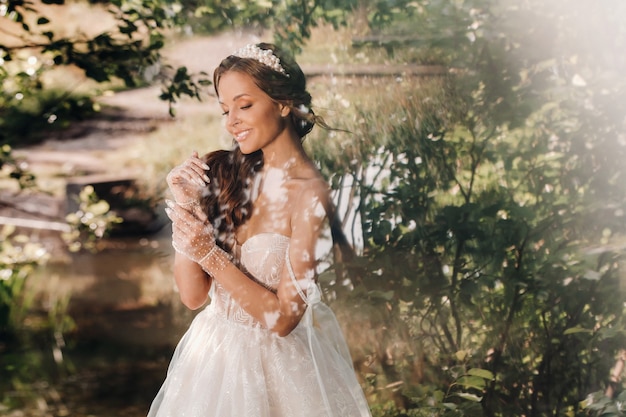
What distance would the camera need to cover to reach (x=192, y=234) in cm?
160

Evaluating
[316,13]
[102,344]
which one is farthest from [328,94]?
[102,344]

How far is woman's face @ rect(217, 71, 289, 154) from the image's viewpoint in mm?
1725

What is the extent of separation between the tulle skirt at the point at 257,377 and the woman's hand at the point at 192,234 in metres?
0.18

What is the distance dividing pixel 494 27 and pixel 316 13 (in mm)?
471

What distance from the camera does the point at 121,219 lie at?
239 centimetres

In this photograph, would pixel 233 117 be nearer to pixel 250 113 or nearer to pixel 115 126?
pixel 250 113

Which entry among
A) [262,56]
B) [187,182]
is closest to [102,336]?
[187,182]

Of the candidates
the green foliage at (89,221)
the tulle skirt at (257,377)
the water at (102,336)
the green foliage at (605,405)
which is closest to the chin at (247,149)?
the tulle skirt at (257,377)

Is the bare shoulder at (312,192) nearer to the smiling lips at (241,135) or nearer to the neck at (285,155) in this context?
the neck at (285,155)

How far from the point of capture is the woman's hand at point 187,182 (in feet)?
5.39

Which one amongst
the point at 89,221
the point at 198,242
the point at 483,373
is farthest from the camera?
the point at 89,221

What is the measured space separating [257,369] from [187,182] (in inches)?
17.0

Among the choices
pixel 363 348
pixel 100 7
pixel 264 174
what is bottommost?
pixel 363 348

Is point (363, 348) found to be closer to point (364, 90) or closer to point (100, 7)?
point (364, 90)
